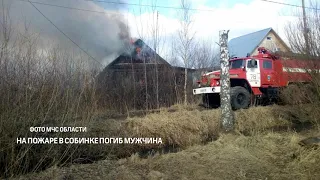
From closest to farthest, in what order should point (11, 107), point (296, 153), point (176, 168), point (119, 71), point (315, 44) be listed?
point (11, 107), point (176, 168), point (296, 153), point (315, 44), point (119, 71)

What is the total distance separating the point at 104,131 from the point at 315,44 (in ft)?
23.0

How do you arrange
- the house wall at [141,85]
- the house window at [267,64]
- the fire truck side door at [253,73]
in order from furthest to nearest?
the house wall at [141,85], the house window at [267,64], the fire truck side door at [253,73]

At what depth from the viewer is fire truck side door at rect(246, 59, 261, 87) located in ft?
41.6

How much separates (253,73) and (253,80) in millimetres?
299

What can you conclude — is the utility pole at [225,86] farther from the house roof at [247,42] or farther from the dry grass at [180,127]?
the house roof at [247,42]

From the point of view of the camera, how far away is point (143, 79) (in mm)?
15062

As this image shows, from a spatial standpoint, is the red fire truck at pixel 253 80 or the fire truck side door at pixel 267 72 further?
the fire truck side door at pixel 267 72

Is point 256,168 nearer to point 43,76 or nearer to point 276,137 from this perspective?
point 276,137

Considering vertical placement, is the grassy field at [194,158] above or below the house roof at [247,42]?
below

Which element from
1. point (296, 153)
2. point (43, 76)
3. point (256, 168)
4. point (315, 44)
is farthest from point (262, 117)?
point (43, 76)

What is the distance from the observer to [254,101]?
13.0m

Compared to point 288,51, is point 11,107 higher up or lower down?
lower down

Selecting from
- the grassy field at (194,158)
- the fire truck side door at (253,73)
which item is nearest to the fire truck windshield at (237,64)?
the fire truck side door at (253,73)

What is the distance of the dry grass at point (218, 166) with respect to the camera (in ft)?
15.1
